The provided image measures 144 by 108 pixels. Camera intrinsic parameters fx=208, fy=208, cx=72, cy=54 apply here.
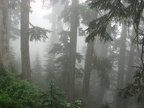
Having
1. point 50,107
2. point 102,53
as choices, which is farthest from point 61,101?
point 102,53

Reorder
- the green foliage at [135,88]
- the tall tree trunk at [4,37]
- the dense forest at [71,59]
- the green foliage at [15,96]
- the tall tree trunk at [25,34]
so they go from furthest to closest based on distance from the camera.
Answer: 1. the tall tree trunk at [25,34]
2. the tall tree trunk at [4,37]
3. the green foliage at [135,88]
4. the dense forest at [71,59]
5. the green foliage at [15,96]

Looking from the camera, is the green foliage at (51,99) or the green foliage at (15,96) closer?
the green foliage at (51,99)

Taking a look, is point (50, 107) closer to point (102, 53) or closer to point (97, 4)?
point (97, 4)

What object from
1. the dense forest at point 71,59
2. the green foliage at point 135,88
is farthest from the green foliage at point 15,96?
the green foliage at point 135,88

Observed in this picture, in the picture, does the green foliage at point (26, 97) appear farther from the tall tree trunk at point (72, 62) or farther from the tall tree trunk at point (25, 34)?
the tall tree trunk at point (72, 62)

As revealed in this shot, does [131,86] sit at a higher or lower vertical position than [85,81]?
higher

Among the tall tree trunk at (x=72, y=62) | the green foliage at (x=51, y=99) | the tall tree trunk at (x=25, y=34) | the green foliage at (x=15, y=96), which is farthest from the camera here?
the tall tree trunk at (x=72, y=62)

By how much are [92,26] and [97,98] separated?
15035 millimetres

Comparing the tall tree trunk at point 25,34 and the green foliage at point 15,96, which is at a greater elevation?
the tall tree trunk at point 25,34

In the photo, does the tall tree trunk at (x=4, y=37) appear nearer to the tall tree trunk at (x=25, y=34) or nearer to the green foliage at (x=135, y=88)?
the tall tree trunk at (x=25, y=34)

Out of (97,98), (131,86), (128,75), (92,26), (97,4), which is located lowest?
(97,98)

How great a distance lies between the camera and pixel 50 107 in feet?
16.0

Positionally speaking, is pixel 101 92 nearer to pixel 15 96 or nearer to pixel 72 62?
pixel 72 62

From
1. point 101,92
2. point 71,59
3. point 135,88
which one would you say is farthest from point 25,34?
point 101,92
